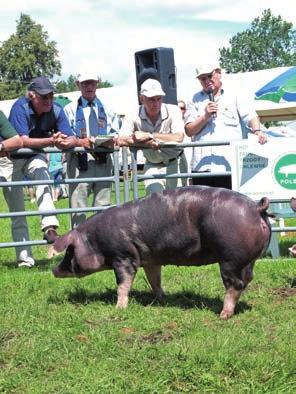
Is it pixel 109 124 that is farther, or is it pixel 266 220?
pixel 109 124

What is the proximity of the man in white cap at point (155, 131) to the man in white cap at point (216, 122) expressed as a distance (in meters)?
0.20

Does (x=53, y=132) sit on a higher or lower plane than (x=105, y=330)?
higher

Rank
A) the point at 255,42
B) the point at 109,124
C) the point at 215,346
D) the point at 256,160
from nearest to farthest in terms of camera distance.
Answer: the point at 215,346, the point at 256,160, the point at 109,124, the point at 255,42

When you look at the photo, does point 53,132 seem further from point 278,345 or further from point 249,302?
point 278,345

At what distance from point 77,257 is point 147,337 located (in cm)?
125

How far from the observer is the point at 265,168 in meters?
7.55

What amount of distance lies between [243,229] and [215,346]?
1.05 meters

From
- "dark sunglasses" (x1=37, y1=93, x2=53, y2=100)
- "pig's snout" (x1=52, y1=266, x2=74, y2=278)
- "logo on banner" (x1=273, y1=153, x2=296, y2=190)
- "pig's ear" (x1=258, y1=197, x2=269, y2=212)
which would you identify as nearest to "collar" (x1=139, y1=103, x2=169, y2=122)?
"dark sunglasses" (x1=37, y1=93, x2=53, y2=100)

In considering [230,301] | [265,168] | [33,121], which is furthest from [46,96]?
[230,301]

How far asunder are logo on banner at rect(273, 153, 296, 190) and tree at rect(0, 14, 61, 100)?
64045mm

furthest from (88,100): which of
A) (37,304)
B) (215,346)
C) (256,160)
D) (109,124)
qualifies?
(215,346)

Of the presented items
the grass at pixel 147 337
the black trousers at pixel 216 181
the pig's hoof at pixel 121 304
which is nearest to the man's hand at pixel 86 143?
the black trousers at pixel 216 181

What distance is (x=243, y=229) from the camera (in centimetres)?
524

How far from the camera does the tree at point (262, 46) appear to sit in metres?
93.4
